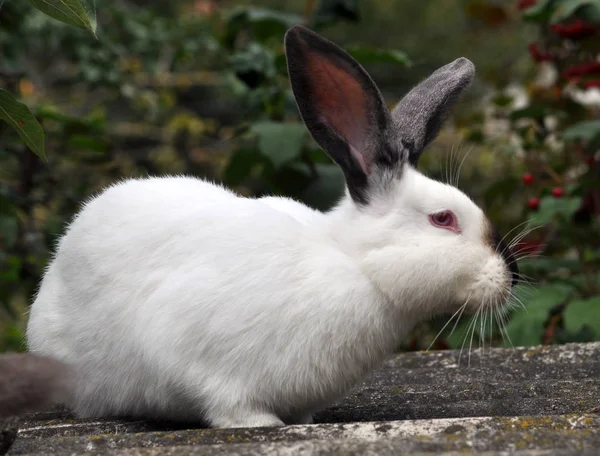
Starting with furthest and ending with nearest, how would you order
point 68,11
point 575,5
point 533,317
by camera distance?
1. point 575,5
2. point 533,317
3. point 68,11

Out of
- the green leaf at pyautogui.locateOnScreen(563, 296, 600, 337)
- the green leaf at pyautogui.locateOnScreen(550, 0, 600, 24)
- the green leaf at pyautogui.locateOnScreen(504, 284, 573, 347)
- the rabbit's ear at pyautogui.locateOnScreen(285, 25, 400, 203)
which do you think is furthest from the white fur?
the green leaf at pyautogui.locateOnScreen(550, 0, 600, 24)

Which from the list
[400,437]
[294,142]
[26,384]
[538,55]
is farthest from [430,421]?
[538,55]

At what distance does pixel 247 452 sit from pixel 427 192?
1050 millimetres

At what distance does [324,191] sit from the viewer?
172 inches

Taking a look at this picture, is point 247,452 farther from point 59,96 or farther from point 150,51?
point 59,96

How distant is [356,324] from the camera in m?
2.46

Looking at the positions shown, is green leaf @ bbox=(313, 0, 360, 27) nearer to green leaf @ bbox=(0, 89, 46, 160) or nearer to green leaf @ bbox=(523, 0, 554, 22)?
green leaf @ bbox=(523, 0, 554, 22)

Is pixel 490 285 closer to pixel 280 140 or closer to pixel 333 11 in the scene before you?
pixel 280 140

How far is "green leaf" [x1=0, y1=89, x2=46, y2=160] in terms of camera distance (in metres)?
2.46

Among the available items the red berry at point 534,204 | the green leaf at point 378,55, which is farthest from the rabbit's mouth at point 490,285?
the red berry at point 534,204

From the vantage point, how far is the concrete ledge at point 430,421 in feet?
5.99

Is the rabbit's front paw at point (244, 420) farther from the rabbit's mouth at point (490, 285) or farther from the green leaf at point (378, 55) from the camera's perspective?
the green leaf at point (378, 55)

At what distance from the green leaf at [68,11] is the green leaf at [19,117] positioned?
0.87 feet

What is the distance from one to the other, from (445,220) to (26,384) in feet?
4.13
